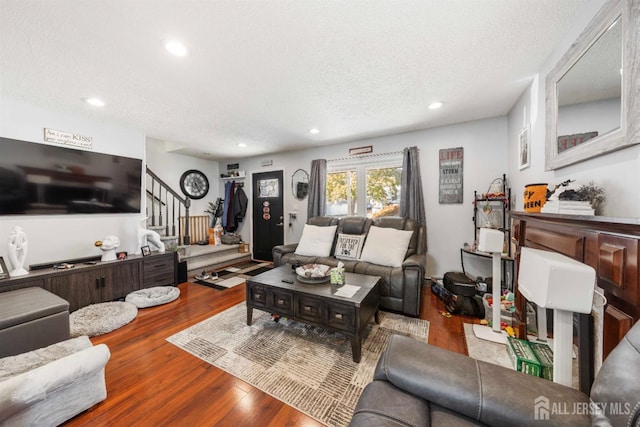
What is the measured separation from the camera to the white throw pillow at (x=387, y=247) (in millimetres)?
2813

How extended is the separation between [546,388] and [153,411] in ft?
6.40

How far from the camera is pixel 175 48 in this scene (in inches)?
65.5

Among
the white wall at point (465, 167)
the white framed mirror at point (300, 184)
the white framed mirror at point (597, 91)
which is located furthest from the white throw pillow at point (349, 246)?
the white framed mirror at point (597, 91)

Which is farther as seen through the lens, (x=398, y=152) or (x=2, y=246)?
(x=398, y=152)

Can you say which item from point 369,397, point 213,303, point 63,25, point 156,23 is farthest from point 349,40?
point 213,303

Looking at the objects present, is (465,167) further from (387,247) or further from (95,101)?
(95,101)

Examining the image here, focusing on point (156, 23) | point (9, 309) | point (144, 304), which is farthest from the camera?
point (144, 304)

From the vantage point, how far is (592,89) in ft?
4.28

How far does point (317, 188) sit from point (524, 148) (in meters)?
2.89

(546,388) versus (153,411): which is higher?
(546,388)

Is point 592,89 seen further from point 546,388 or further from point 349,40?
point 546,388

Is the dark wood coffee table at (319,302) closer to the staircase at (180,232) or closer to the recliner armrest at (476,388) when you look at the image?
the recliner armrest at (476,388)

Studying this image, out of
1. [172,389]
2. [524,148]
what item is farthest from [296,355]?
[524,148]

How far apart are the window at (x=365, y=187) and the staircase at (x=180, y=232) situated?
226cm
